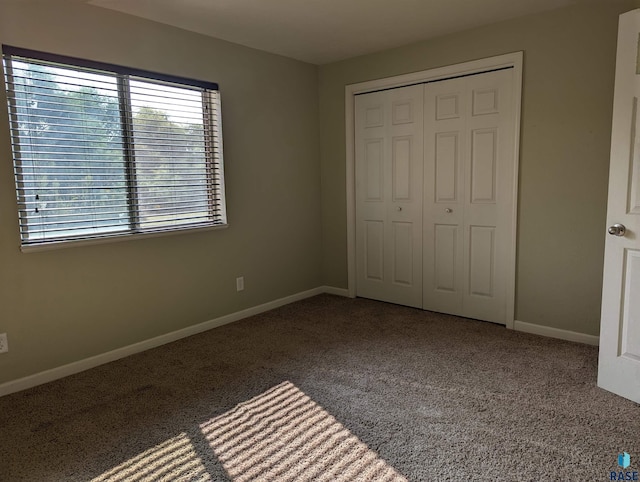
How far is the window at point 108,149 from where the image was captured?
2.61m

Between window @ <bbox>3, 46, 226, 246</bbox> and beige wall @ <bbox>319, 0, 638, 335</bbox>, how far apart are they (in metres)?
2.06

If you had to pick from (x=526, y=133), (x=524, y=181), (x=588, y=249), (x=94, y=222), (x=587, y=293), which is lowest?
(x=587, y=293)

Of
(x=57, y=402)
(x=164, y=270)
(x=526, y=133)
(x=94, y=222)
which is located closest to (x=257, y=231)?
(x=164, y=270)

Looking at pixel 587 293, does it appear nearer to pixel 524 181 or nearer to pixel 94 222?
pixel 524 181

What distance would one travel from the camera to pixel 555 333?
327 cm

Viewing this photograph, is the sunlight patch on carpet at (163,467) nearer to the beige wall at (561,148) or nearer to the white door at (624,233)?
the white door at (624,233)

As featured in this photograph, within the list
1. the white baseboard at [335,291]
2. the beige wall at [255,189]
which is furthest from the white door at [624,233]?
the white baseboard at [335,291]

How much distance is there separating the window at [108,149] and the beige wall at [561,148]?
2.06 m

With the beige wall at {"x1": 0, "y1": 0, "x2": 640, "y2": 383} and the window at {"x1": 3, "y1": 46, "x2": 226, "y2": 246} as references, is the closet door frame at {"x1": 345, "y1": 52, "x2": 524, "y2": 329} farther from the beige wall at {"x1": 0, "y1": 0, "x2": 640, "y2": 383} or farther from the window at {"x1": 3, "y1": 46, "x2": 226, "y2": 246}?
the window at {"x1": 3, "y1": 46, "x2": 226, "y2": 246}

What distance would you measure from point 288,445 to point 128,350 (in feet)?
5.24

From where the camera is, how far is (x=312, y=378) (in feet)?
8.92

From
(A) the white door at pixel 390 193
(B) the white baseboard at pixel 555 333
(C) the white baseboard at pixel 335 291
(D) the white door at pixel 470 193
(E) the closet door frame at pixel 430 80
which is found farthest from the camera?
(C) the white baseboard at pixel 335 291

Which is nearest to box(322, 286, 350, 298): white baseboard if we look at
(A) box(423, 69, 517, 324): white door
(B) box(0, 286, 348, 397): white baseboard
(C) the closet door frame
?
(C) the closet door frame

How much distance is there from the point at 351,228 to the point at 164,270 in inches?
72.4
